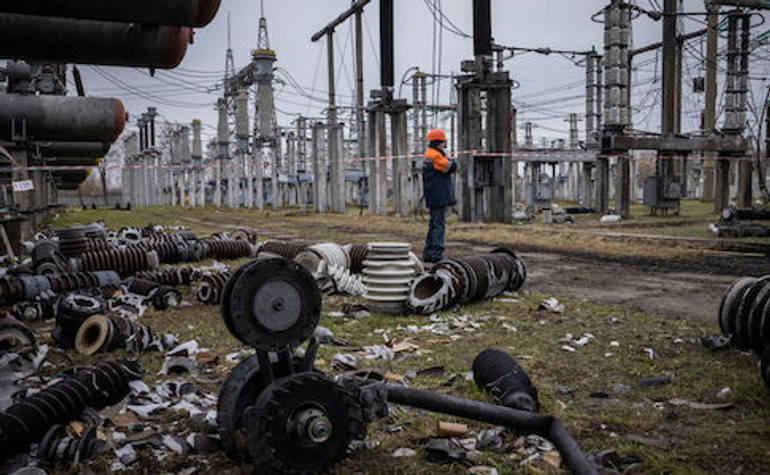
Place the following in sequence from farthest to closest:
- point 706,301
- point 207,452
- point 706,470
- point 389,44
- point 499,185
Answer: point 389,44 < point 499,185 < point 706,301 < point 207,452 < point 706,470

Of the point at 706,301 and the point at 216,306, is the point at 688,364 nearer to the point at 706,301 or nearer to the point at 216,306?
the point at 706,301

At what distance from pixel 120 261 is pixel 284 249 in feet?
7.80

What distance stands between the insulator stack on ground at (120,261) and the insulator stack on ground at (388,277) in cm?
393

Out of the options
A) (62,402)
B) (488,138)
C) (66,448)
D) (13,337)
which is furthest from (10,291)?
(488,138)

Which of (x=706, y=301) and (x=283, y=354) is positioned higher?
(x=283, y=354)

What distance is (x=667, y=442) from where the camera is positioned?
3.10 m

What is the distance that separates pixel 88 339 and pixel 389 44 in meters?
21.3

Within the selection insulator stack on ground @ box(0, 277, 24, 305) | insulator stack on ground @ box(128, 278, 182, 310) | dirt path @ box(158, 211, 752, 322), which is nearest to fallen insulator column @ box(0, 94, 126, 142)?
insulator stack on ground @ box(128, 278, 182, 310)

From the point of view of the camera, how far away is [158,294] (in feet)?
22.7

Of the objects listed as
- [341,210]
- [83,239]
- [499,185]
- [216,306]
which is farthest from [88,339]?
[341,210]

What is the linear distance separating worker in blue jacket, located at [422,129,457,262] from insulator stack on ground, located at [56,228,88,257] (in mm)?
5262

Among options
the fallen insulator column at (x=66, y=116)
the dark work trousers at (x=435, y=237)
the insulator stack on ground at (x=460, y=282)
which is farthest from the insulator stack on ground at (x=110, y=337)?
the dark work trousers at (x=435, y=237)

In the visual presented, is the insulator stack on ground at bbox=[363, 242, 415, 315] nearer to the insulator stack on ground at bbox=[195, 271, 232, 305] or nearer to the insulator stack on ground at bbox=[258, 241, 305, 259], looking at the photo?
the insulator stack on ground at bbox=[195, 271, 232, 305]

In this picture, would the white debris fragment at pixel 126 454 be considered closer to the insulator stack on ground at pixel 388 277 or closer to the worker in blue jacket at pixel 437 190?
the insulator stack on ground at pixel 388 277
